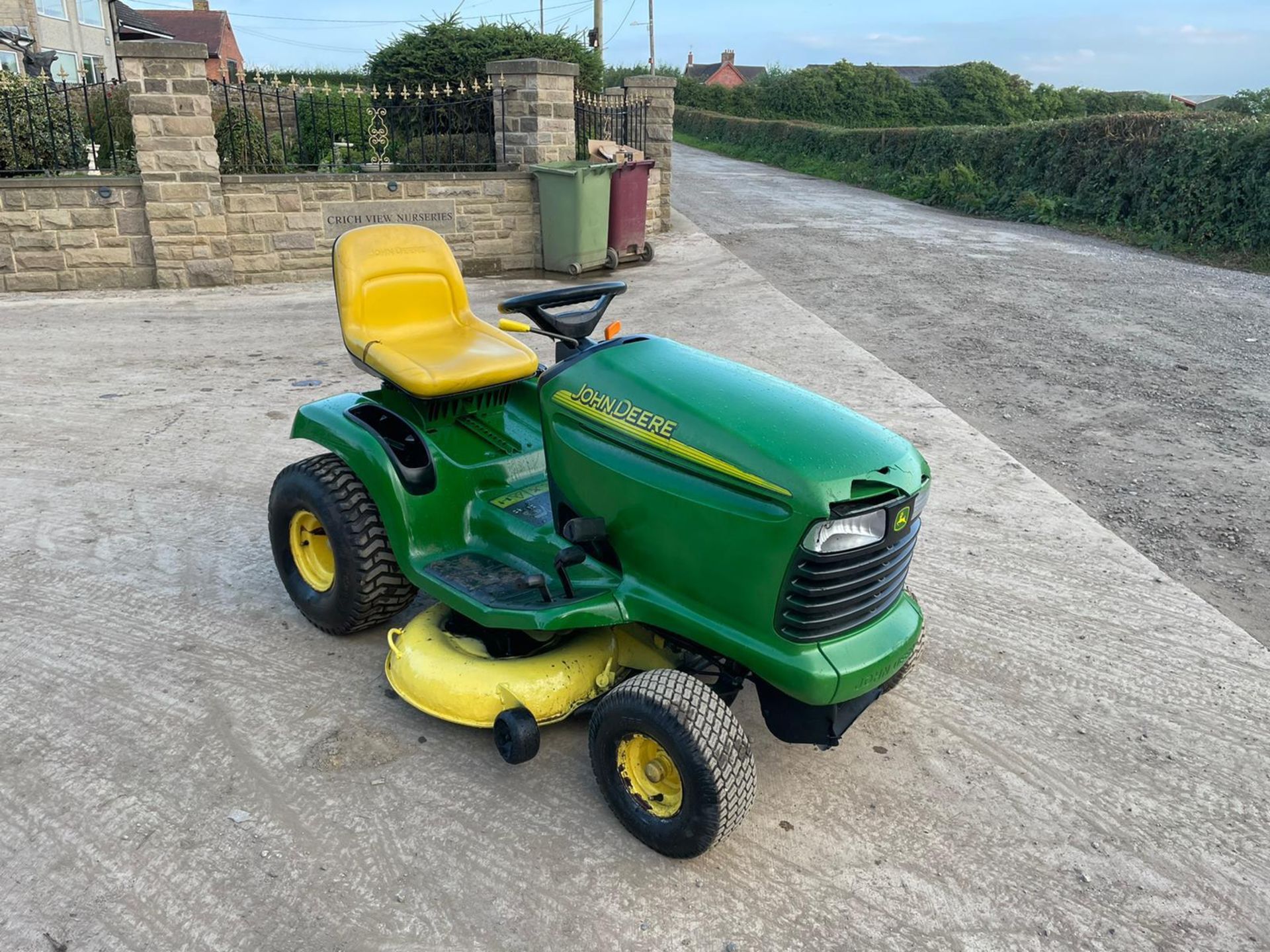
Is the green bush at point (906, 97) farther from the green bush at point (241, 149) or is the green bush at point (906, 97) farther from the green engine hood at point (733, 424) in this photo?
the green engine hood at point (733, 424)

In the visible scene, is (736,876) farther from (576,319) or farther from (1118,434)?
(1118,434)

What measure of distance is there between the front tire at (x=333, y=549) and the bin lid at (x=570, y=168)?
7.46 m

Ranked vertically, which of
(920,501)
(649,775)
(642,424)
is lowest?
(649,775)

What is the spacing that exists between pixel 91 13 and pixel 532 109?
1393 inches

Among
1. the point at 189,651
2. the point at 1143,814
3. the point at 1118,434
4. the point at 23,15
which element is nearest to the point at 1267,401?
the point at 1118,434

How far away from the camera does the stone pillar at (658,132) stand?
12602 mm

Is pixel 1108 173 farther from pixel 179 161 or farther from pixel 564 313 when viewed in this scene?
pixel 564 313

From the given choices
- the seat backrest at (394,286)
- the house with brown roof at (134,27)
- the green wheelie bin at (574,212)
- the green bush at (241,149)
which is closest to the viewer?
the seat backrest at (394,286)

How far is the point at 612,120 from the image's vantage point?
12.6m

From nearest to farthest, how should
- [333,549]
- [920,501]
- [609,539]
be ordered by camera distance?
1. [920,501]
2. [609,539]
3. [333,549]

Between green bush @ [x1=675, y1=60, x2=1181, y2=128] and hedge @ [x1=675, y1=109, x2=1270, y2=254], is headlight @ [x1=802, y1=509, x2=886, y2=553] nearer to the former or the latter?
hedge @ [x1=675, y1=109, x2=1270, y2=254]

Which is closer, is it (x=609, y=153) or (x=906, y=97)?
(x=609, y=153)

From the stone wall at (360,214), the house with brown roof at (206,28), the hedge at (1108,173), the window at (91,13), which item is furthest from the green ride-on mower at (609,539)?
the house with brown roof at (206,28)

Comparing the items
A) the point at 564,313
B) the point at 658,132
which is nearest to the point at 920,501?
the point at 564,313
